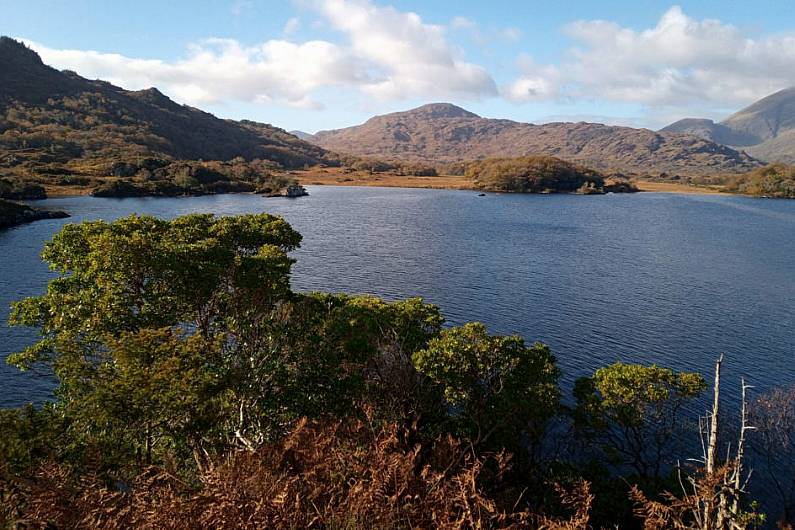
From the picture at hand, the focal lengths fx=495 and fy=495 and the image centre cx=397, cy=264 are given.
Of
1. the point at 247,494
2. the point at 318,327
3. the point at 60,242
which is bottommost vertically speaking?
the point at 318,327

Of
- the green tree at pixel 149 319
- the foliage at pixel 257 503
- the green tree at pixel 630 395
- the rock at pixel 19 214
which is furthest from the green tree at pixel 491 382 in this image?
the rock at pixel 19 214

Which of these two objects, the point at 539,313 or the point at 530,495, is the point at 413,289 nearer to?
the point at 539,313

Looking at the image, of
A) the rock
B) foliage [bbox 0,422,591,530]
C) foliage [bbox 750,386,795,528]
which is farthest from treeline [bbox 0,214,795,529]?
the rock

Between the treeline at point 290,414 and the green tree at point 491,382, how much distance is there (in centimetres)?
12

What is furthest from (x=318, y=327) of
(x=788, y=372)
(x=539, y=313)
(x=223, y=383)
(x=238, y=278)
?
(x=788, y=372)

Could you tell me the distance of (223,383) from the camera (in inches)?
893

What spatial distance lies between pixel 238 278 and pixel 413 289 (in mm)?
44674

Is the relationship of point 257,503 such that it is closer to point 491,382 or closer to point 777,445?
point 491,382

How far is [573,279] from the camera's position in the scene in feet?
289

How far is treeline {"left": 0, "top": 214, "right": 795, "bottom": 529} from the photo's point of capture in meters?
14.0

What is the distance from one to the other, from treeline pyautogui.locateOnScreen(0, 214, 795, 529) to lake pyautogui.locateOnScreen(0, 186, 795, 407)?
8.60m

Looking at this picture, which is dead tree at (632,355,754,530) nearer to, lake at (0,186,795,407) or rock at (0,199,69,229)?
lake at (0,186,795,407)

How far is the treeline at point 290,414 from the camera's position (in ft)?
46.1

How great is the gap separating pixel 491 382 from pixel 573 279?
204 feet
